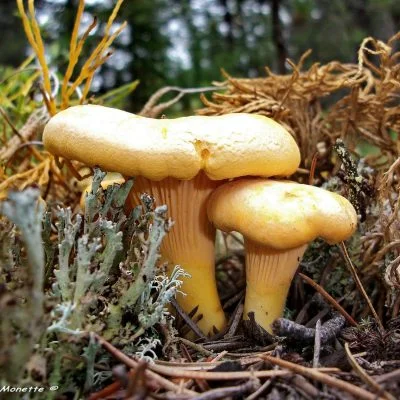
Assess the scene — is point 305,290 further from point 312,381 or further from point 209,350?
point 312,381

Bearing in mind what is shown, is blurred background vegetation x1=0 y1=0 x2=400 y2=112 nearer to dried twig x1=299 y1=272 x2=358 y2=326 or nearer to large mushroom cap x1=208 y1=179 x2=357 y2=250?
large mushroom cap x1=208 y1=179 x2=357 y2=250

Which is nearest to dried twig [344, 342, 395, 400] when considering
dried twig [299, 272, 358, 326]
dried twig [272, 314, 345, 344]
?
dried twig [272, 314, 345, 344]

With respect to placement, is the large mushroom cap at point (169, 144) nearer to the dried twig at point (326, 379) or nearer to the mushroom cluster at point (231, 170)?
the mushroom cluster at point (231, 170)

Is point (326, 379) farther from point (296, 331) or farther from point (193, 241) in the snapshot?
point (193, 241)

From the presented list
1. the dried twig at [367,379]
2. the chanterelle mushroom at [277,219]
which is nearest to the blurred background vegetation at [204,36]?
the chanterelle mushroom at [277,219]

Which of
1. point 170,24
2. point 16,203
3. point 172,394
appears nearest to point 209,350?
point 172,394

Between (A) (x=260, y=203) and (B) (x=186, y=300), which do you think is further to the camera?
(B) (x=186, y=300)

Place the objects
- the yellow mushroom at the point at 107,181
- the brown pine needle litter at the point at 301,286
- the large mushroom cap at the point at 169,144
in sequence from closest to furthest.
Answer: the brown pine needle litter at the point at 301,286, the large mushroom cap at the point at 169,144, the yellow mushroom at the point at 107,181
